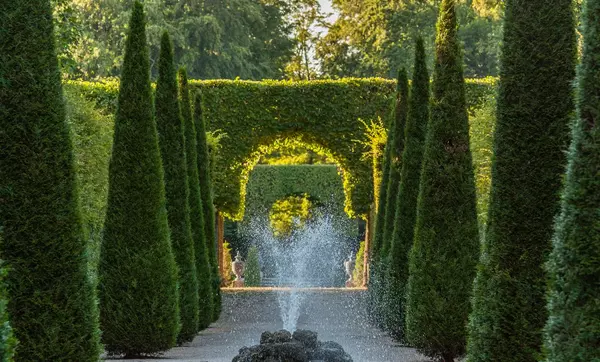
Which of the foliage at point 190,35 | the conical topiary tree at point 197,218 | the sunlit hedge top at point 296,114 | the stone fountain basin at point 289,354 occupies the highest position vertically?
the foliage at point 190,35

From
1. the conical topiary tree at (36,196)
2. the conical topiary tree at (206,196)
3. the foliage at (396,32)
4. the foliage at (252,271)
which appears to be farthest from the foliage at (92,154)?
the foliage at (396,32)

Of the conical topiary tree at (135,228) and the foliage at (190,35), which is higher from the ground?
the foliage at (190,35)

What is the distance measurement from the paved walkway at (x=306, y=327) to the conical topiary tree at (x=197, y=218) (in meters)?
0.49

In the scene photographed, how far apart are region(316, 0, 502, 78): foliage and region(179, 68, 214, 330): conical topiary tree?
57.8 ft

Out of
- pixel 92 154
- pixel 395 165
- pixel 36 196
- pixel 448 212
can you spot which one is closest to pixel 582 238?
pixel 36 196

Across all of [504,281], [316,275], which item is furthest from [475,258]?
[316,275]

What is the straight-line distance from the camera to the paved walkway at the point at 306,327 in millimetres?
11680

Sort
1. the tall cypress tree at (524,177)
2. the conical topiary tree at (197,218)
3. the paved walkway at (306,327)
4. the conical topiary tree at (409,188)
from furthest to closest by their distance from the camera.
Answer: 1. the conical topiary tree at (197,218)
2. the conical topiary tree at (409,188)
3. the paved walkway at (306,327)
4. the tall cypress tree at (524,177)

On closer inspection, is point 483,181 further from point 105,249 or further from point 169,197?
point 105,249

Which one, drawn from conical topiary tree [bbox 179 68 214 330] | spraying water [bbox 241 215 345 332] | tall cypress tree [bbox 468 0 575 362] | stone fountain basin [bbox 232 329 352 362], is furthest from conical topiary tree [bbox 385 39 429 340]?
spraying water [bbox 241 215 345 332]

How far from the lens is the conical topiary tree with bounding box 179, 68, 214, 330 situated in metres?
14.4

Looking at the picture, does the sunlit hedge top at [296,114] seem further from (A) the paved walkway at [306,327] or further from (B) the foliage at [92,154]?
(B) the foliage at [92,154]

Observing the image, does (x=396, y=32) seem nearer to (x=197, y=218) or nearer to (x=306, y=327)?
(x=306, y=327)

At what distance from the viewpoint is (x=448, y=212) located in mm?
10039
